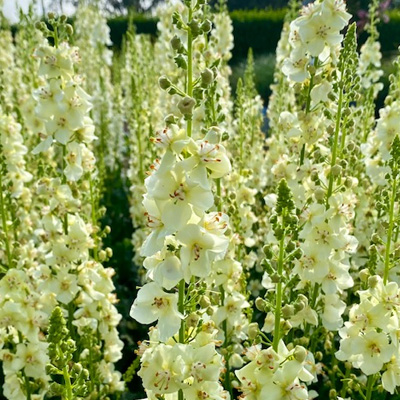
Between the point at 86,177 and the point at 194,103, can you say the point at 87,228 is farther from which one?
the point at 194,103

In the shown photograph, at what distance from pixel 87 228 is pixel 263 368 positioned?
→ 1792mm

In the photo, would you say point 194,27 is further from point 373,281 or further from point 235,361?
point 235,361

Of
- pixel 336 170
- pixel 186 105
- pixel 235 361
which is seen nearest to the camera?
pixel 186 105

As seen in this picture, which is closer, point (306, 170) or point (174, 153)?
point (174, 153)

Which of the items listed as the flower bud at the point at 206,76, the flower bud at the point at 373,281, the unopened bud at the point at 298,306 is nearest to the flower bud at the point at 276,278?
the unopened bud at the point at 298,306

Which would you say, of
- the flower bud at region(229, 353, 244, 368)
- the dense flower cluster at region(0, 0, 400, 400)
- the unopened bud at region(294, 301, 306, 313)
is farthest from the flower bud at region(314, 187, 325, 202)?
the flower bud at region(229, 353, 244, 368)

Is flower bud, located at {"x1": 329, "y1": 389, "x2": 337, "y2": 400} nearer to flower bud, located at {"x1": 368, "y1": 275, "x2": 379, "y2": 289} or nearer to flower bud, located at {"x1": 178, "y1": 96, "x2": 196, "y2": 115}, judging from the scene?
flower bud, located at {"x1": 368, "y1": 275, "x2": 379, "y2": 289}

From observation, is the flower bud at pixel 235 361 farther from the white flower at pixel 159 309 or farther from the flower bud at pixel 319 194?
the white flower at pixel 159 309

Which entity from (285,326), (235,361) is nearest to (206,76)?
(285,326)

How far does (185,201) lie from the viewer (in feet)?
6.40

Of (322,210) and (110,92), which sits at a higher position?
(322,210)

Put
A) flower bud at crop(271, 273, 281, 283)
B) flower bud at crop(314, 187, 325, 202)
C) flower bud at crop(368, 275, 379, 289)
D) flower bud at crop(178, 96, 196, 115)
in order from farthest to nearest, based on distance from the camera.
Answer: flower bud at crop(314, 187, 325, 202)
flower bud at crop(368, 275, 379, 289)
flower bud at crop(271, 273, 281, 283)
flower bud at crop(178, 96, 196, 115)

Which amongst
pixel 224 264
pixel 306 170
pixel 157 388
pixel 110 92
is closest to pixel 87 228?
pixel 224 264

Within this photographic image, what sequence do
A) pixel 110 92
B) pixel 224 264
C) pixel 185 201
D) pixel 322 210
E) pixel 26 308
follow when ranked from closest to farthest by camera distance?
pixel 185 201 → pixel 322 210 → pixel 224 264 → pixel 26 308 → pixel 110 92
